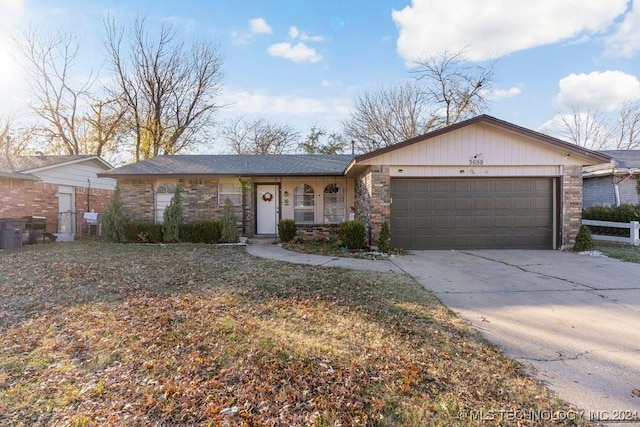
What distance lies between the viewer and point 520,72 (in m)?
14.4

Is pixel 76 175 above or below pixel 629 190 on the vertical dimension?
above

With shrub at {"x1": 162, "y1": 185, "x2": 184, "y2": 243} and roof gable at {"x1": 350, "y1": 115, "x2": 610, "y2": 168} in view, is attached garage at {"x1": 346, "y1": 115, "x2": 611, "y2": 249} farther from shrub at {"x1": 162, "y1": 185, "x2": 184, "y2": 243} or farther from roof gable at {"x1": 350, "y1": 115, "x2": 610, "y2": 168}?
shrub at {"x1": 162, "y1": 185, "x2": 184, "y2": 243}

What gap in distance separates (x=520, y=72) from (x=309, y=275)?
570 inches

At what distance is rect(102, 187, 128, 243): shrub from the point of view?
10.9 meters

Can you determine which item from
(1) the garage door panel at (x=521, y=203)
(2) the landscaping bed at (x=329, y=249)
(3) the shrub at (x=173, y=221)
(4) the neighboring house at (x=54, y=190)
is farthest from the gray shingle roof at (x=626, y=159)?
(4) the neighboring house at (x=54, y=190)

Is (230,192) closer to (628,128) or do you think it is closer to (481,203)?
(481,203)

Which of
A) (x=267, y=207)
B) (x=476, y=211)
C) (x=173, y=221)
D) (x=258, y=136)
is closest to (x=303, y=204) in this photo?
(x=267, y=207)

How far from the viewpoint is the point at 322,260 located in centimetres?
766

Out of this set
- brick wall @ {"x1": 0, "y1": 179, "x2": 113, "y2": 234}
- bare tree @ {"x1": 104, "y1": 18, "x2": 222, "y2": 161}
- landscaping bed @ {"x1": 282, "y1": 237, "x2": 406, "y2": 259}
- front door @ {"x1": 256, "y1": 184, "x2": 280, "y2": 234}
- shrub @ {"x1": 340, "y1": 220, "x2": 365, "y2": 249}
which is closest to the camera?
landscaping bed @ {"x1": 282, "y1": 237, "x2": 406, "y2": 259}

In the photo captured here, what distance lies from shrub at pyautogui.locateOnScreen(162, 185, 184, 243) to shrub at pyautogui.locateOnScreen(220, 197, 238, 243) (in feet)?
4.76

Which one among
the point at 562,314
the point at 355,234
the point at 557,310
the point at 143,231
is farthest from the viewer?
the point at 143,231

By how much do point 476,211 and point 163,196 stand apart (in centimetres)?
1065

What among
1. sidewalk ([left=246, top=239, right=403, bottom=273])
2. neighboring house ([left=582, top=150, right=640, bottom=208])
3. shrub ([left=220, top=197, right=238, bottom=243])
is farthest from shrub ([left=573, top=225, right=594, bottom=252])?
shrub ([left=220, top=197, right=238, bottom=243])

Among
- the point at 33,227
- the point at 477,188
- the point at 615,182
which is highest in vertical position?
the point at 615,182
